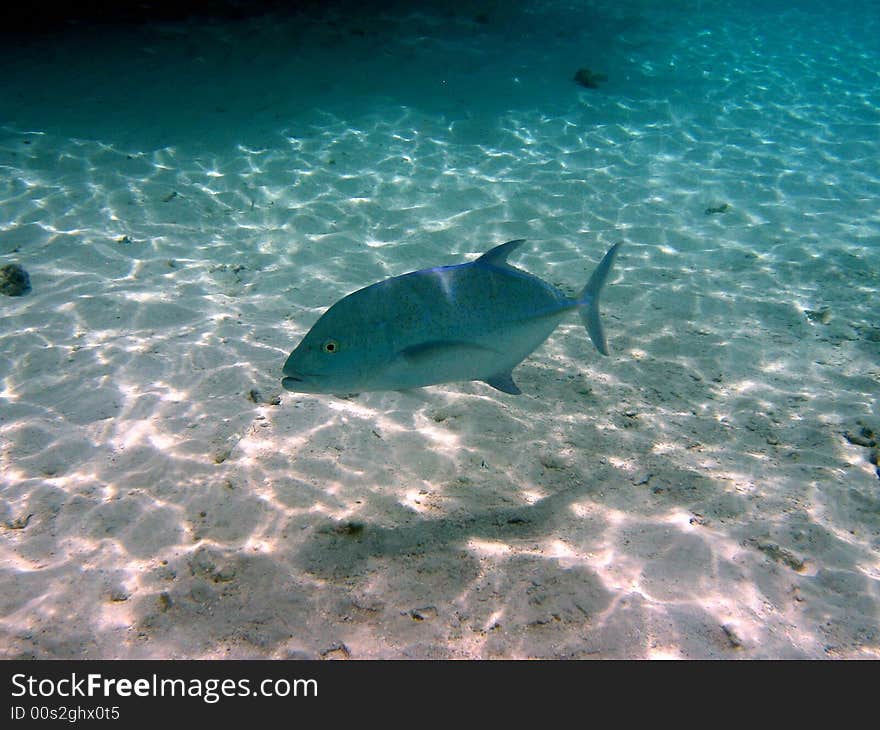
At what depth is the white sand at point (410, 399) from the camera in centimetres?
265

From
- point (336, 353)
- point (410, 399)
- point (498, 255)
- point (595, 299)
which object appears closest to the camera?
point (336, 353)

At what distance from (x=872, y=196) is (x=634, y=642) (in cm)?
1065

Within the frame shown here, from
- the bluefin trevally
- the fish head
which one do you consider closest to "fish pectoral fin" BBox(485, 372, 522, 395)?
the bluefin trevally

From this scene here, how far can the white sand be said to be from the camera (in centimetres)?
265

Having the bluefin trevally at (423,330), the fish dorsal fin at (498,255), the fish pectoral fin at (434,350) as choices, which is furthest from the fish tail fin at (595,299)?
the fish pectoral fin at (434,350)

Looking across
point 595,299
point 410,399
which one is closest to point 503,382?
point 595,299

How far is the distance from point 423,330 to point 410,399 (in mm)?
1840

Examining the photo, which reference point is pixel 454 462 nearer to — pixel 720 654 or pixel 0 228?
pixel 720 654

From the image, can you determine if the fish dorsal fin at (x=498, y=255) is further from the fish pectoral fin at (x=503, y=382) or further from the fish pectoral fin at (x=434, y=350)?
the fish pectoral fin at (x=503, y=382)

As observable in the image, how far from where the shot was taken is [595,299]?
3215mm

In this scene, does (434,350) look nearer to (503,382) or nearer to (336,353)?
(336,353)

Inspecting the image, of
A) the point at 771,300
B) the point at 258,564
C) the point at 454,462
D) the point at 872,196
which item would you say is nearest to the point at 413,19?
the point at 872,196

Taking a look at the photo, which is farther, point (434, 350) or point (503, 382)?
point (503, 382)

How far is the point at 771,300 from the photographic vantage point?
615cm
